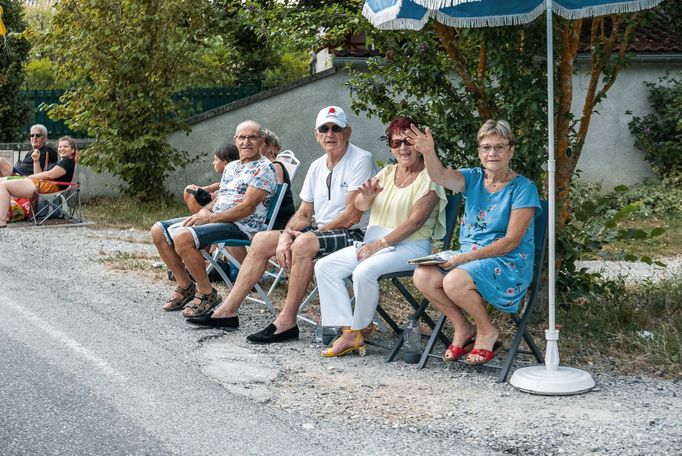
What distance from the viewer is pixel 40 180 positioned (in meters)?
13.6

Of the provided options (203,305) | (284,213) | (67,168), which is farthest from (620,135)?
(203,305)

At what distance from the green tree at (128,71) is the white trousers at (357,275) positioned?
370 inches

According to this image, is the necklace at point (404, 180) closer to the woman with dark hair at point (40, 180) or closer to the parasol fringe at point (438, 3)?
the parasol fringe at point (438, 3)

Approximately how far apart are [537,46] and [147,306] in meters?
3.66

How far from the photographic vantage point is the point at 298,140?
1784cm

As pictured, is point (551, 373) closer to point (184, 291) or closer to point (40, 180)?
point (184, 291)

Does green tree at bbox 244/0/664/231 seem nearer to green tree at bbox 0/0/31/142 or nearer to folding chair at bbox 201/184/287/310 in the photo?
folding chair at bbox 201/184/287/310

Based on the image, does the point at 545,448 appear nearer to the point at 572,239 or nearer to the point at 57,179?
the point at 572,239

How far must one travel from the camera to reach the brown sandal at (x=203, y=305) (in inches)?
308

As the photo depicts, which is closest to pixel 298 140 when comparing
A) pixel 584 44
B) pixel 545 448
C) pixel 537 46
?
pixel 584 44

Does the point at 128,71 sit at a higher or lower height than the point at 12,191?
higher

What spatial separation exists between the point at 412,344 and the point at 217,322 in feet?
5.39

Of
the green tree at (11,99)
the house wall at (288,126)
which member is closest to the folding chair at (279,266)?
the house wall at (288,126)

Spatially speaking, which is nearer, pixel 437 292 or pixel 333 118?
pixel 437 292
